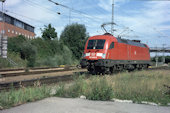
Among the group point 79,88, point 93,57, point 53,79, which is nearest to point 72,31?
point 93,57

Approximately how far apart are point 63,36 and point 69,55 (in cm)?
997

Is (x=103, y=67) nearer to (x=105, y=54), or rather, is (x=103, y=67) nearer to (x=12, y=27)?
(x=105, y=54)

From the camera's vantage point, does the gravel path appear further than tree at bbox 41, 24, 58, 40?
No

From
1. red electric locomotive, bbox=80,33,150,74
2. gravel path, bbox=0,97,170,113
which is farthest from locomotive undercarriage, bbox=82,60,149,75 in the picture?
gravel path, bbox=0,97,170,113

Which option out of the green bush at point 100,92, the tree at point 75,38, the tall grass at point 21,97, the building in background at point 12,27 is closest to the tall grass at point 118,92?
the green bush at point 100,92

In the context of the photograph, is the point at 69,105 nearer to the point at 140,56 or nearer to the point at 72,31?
the point at 140,56

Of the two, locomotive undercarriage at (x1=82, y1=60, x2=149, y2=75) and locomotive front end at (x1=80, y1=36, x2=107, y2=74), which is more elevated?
locomotive front end at (x1=80, y1=36, x2=107, y2=74)

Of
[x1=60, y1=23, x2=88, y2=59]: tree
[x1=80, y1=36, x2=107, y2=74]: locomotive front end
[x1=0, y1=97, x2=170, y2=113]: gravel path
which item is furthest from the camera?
[x1=60, y1=23, x2=88, y2=59]: tree

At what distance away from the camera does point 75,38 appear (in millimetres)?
43000

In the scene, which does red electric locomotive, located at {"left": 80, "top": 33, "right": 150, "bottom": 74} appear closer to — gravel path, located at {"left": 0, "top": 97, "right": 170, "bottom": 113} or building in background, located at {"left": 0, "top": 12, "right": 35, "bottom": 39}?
gravel path, located at {"left": 0, "top": 97, "right": 170, "bottom": 113}

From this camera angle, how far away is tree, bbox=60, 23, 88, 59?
42.2 m

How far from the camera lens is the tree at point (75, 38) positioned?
42156mm

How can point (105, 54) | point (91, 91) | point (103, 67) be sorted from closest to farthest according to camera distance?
point (91, 91)
point (105, 54)
point (103, 67)

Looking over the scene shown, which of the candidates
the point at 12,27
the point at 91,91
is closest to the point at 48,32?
the point at 12,27
